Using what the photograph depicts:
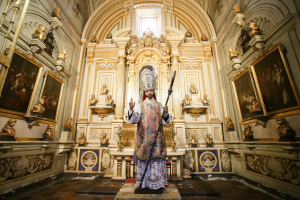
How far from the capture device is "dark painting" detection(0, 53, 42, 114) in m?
3.33

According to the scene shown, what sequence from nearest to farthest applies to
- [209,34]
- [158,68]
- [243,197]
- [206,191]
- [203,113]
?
1. [243,197]
2. [206,191]
3. [203,113]
4. [158,68]
5. [209,34]

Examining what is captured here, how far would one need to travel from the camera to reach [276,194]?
3.31 m

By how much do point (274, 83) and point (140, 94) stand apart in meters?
4.44

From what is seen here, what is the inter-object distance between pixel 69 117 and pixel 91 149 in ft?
4.93

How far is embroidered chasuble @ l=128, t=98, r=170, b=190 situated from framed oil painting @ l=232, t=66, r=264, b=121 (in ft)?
9.84

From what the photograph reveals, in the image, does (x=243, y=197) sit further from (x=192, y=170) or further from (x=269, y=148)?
(x=192, y=170)

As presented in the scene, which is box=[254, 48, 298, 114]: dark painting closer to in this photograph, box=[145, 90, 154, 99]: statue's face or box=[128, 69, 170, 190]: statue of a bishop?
box=[128, 69, 170, 190]: statue of a bishop

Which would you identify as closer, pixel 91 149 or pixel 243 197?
pixel 243 197

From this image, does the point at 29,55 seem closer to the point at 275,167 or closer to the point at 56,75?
the point at 56,75

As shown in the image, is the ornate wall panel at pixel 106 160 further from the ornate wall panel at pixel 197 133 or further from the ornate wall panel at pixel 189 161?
the ornate wall panel at pixel 197 133

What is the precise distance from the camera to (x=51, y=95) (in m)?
4.92

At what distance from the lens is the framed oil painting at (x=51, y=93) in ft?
15.1

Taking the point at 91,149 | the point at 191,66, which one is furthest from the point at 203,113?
the point at 91,149

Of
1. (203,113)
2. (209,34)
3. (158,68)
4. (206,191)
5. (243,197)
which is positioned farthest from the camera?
(209,34)
